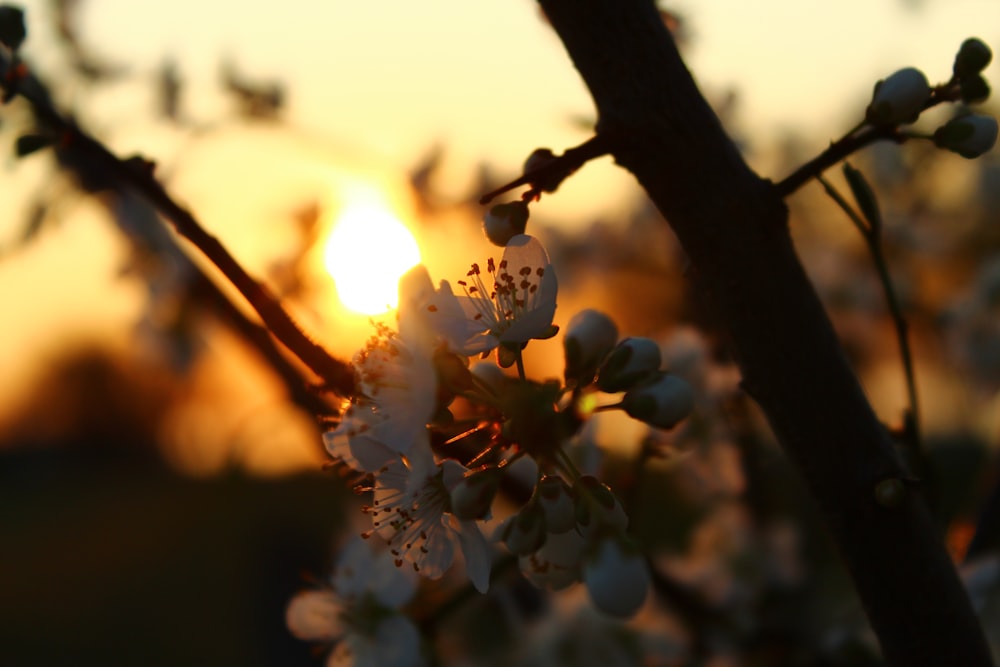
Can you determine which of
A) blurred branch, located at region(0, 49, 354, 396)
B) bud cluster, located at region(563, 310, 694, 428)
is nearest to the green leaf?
bud cluster, located at region(563, 310, 694, 428)

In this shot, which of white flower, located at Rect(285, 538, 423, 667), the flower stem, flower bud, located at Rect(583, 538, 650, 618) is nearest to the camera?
flower bud, located at Rect(583, 538, 650, 618)

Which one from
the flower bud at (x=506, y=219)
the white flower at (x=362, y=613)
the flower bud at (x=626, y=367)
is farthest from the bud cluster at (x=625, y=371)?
the white flower at (x=362, y=613)

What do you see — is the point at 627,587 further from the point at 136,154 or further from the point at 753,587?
the point at 753,587

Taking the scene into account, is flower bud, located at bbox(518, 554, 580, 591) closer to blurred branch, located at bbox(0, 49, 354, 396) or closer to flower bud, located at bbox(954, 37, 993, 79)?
blurred branch, located at bbox(0, 49, 354, 396)

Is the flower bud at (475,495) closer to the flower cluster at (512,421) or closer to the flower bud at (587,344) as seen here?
the flower cluster at (512,421)

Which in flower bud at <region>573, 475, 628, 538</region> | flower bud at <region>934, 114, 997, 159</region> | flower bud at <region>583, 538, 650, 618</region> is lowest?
flower bud at <region>583, 538, 650, 618</region>

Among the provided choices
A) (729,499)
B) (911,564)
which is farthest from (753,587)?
(911,564)

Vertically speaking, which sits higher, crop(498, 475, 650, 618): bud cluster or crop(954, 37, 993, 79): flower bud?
crop(954, 37, 993, 79): flower bud
